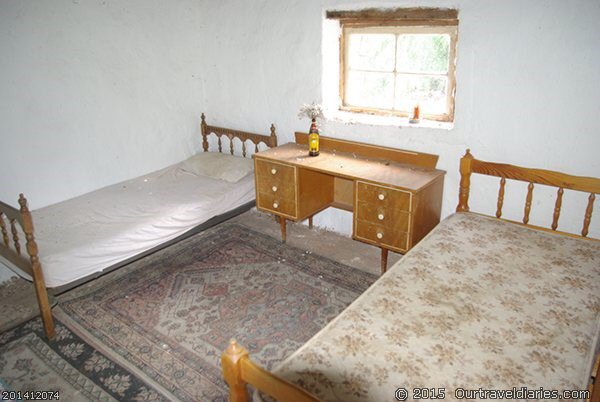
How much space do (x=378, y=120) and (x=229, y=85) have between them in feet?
5.99

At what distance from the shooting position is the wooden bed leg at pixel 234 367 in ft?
5.69

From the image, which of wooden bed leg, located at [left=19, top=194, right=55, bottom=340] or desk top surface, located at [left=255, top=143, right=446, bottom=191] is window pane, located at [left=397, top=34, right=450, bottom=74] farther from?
wooden bed leg, located at [left=19, top=194, right=55, bottom=340]

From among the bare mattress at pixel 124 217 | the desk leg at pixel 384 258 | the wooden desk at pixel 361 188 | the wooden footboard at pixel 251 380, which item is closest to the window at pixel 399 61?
the wooden desk at pixel 361 188

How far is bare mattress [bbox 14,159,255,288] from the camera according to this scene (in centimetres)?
331

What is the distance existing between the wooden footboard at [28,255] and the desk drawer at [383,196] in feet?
7.55

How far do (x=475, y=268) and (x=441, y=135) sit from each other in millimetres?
1392

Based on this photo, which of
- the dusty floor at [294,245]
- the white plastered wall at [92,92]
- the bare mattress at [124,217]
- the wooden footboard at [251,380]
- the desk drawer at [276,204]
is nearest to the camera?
the wooden footboard at [251,380]

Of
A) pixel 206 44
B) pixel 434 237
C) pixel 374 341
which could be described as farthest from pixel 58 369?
pixel 206 44

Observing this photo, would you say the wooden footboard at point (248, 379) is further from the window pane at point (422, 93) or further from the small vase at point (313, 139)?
the window pane at point (422, 93)

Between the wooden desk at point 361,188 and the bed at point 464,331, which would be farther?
the wooden desk at point 361,188

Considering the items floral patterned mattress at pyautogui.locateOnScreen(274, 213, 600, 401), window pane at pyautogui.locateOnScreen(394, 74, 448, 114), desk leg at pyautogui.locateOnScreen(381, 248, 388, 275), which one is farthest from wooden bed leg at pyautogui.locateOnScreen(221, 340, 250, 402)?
window pane at pyautogui.locateOnScreen(394, 74, 448, 114)

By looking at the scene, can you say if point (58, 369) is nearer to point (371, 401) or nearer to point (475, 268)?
point (371, 401)

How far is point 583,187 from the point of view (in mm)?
3039

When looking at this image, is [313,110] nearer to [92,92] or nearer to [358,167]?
[358,167]
